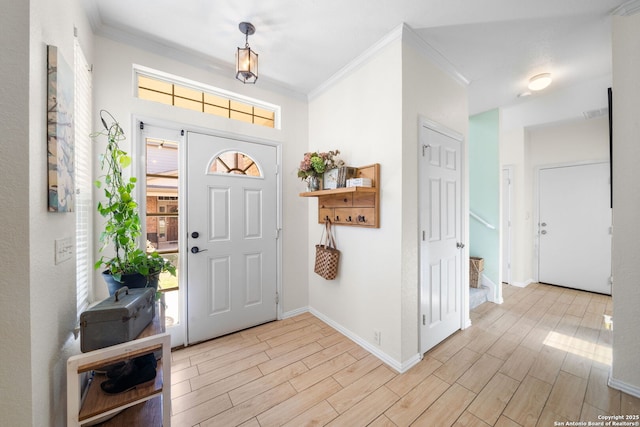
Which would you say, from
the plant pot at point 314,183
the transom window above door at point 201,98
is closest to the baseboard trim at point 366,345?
the plant pot at point 314,183

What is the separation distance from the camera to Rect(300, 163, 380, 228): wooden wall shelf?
6.68 feet

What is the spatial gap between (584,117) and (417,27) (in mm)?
3317

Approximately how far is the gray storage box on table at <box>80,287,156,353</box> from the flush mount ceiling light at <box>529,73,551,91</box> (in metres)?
3.92

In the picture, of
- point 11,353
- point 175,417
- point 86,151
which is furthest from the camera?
point 86,151

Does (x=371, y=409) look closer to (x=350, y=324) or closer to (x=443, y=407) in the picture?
(x=443, y=407)

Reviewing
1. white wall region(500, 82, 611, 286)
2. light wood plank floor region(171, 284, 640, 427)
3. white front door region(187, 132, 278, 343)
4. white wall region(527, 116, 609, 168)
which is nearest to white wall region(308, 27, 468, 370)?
light wood plank floor region(171, 284, 640, 427)

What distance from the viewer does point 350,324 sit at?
2344mm

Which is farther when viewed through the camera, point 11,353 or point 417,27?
point 417,27

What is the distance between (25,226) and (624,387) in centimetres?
339

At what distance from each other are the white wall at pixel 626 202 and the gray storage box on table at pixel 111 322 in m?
3.00

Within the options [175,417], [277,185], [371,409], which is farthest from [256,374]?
[277,185]

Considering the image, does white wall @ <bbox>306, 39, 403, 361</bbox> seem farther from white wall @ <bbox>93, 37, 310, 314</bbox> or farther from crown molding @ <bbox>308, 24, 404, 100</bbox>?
white wall @ <bbox>93, 37, 310, 314</bbox>

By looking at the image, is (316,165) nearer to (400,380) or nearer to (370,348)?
(370,348)

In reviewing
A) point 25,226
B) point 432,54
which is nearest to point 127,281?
point 25,226
